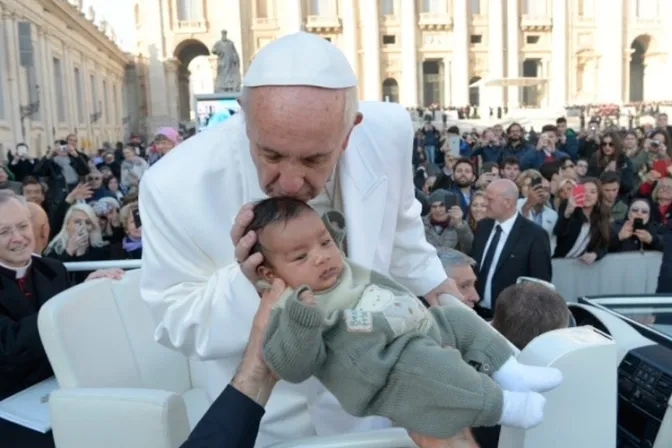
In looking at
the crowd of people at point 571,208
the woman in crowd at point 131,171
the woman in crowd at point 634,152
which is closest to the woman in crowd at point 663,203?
the crowd of people at point 571,208

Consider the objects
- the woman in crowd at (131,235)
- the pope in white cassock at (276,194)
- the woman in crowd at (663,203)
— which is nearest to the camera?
the pope in white cassock at (276,194)

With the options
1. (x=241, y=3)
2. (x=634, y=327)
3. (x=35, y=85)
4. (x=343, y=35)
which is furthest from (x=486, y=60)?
(x=634, y=327)

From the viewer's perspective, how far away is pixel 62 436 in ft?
7.87

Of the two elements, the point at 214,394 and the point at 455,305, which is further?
the point at 214,394

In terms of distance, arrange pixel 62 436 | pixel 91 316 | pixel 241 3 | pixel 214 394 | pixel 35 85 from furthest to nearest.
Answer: pixel 241 3 < pixel 35 85 < pixel 91 316 < pixel 62 436 < pixel 214 394

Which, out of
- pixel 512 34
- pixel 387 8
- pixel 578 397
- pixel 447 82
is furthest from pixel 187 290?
pixel 387 8

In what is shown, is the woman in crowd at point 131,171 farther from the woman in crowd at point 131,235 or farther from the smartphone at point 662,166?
the smartphone at point 662,166

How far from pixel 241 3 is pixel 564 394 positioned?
1748 inches

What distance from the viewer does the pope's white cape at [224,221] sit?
188 centimetres

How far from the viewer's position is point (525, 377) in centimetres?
156

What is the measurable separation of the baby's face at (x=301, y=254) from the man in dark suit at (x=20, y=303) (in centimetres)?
176

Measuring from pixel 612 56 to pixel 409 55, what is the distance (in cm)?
1310

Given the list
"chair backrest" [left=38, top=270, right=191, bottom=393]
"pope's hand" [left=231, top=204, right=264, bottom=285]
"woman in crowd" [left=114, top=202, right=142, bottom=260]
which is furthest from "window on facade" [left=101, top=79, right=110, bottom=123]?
"pope's hand" [left=231, top=204, right=264, bottom=285]

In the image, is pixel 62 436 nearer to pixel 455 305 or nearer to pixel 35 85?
pixel 455 305
